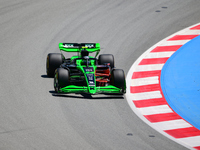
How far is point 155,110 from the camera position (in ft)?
42.8

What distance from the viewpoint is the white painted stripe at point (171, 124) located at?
11.9 metres

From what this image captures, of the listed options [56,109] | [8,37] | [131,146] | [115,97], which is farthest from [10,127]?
[8,37]

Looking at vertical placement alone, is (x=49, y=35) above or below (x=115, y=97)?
above

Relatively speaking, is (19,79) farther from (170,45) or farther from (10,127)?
(170,45)

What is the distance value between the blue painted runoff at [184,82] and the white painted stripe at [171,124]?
0.85 feet

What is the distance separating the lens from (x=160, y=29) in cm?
2025

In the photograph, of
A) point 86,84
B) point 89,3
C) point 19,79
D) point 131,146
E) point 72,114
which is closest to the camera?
point 131,146

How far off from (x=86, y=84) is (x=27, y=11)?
28.5ft

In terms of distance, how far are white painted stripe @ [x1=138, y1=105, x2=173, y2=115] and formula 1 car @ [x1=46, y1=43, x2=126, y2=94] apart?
1.00m

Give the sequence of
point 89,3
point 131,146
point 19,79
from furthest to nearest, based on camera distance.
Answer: point 89,3
point 19,79
point 131,146

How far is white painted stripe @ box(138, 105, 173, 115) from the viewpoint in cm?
1288

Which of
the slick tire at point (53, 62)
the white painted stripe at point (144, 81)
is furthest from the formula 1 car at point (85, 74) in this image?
the white painted stripe at point (144, 81)

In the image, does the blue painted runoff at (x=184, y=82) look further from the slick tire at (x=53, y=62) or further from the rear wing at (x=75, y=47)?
the slick tire at (x=53, y=62)

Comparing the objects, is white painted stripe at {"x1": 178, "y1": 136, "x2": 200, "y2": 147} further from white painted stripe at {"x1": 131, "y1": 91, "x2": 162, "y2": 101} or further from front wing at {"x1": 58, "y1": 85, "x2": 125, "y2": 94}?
front wing at {"x1": 58, "y1": 85, "x2": 125, "y2": 94}
